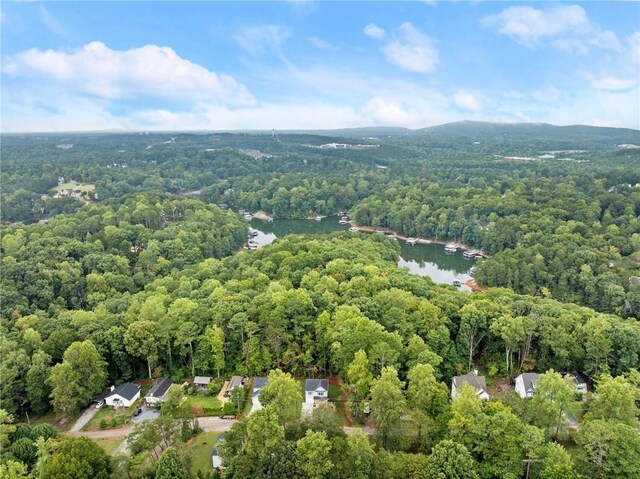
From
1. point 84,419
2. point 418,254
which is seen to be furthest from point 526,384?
point 418,254

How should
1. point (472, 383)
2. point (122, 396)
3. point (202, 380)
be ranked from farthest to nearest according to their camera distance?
point (202, 380) < point (122, 396) < point (472, 383)

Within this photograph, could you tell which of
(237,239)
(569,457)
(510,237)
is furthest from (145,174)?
(569,457)

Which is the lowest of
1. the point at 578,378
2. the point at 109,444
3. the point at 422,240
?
the point at 422,240

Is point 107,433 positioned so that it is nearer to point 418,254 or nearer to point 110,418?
point 110,418

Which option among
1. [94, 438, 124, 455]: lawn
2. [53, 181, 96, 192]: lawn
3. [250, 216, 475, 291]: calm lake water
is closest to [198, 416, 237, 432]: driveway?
[94, 438, 124, 455]: lawn

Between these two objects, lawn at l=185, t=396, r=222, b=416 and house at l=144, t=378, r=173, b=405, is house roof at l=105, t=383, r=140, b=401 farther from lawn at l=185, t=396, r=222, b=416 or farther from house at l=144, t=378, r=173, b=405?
lawn at l=185, t=396, r=222, b=416

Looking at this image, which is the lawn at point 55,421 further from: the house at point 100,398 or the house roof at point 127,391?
the house roof at point 127,391

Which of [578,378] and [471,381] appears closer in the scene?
[471,381]
